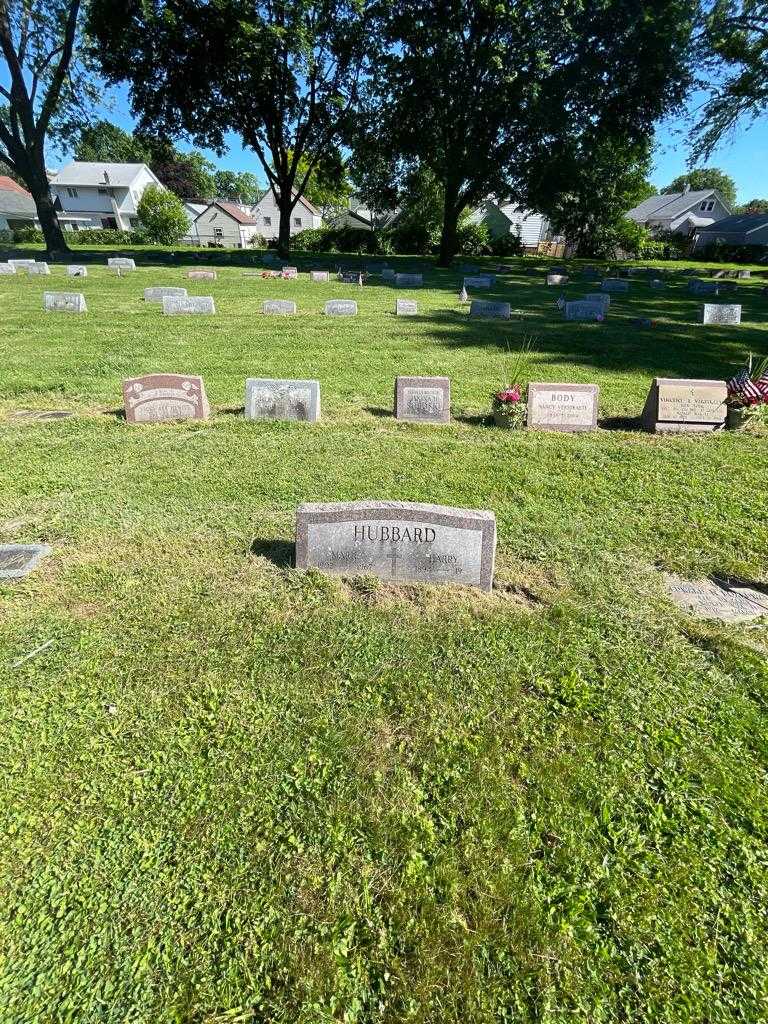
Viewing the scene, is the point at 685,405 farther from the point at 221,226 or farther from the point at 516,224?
the point at 221,226

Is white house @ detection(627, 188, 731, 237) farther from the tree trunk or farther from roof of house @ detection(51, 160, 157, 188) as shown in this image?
roof of house @ detection(51, 160, 157, 188)

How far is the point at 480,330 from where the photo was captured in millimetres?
13695

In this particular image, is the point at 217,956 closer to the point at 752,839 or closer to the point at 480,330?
the point at 752,839

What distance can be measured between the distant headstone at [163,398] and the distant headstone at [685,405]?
6.17 m

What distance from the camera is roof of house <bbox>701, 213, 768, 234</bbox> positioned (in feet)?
171

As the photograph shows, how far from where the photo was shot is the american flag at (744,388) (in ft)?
23.4

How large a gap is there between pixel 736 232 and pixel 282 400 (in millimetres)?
65225

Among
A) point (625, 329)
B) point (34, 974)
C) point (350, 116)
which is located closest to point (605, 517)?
point (34, 974)

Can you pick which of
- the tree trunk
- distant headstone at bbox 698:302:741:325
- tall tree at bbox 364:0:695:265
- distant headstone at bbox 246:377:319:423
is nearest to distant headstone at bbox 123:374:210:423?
distant headstone at bbox 246:377:319:423

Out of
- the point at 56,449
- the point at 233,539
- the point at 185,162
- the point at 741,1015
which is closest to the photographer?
the point at 741,1015

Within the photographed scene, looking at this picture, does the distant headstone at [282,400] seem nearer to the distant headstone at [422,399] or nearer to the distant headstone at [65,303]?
the distant headstone at [422,399]

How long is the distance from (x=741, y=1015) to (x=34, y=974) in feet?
7.91

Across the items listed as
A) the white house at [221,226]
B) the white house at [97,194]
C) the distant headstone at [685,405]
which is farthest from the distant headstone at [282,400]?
the white house at [221,226]

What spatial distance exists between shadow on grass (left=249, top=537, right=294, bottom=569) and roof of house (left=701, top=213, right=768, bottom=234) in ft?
217
